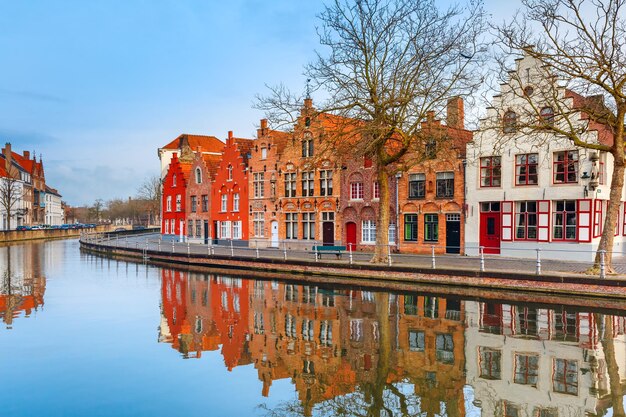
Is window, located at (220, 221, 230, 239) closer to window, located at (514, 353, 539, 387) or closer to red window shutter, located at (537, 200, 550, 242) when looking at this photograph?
red window shutter, located at (537, 200, 550, 242)

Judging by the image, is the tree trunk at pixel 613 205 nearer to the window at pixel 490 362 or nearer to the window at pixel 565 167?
the window at pixel 565 167

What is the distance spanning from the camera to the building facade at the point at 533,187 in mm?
25156

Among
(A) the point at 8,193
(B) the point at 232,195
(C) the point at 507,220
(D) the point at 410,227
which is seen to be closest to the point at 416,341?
(C) the point at 507,220

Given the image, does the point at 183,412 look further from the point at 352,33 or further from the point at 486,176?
the point at 486,176

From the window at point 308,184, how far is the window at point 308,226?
61.3 inches

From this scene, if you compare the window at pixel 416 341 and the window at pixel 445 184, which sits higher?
the window at pixel 445 184

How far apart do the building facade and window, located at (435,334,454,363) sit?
45.6 feet

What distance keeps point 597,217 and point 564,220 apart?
1.61 m

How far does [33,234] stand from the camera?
68688 mm

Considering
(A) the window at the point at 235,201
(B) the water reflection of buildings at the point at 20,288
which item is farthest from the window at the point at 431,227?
(B) the water reflection of buildings at the point at 20,288

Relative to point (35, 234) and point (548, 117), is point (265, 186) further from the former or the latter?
point (35, 234)

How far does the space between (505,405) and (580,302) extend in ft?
36.0

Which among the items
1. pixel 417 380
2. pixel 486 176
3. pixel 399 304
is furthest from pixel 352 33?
pixel 417 380

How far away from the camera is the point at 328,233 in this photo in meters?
36.2
